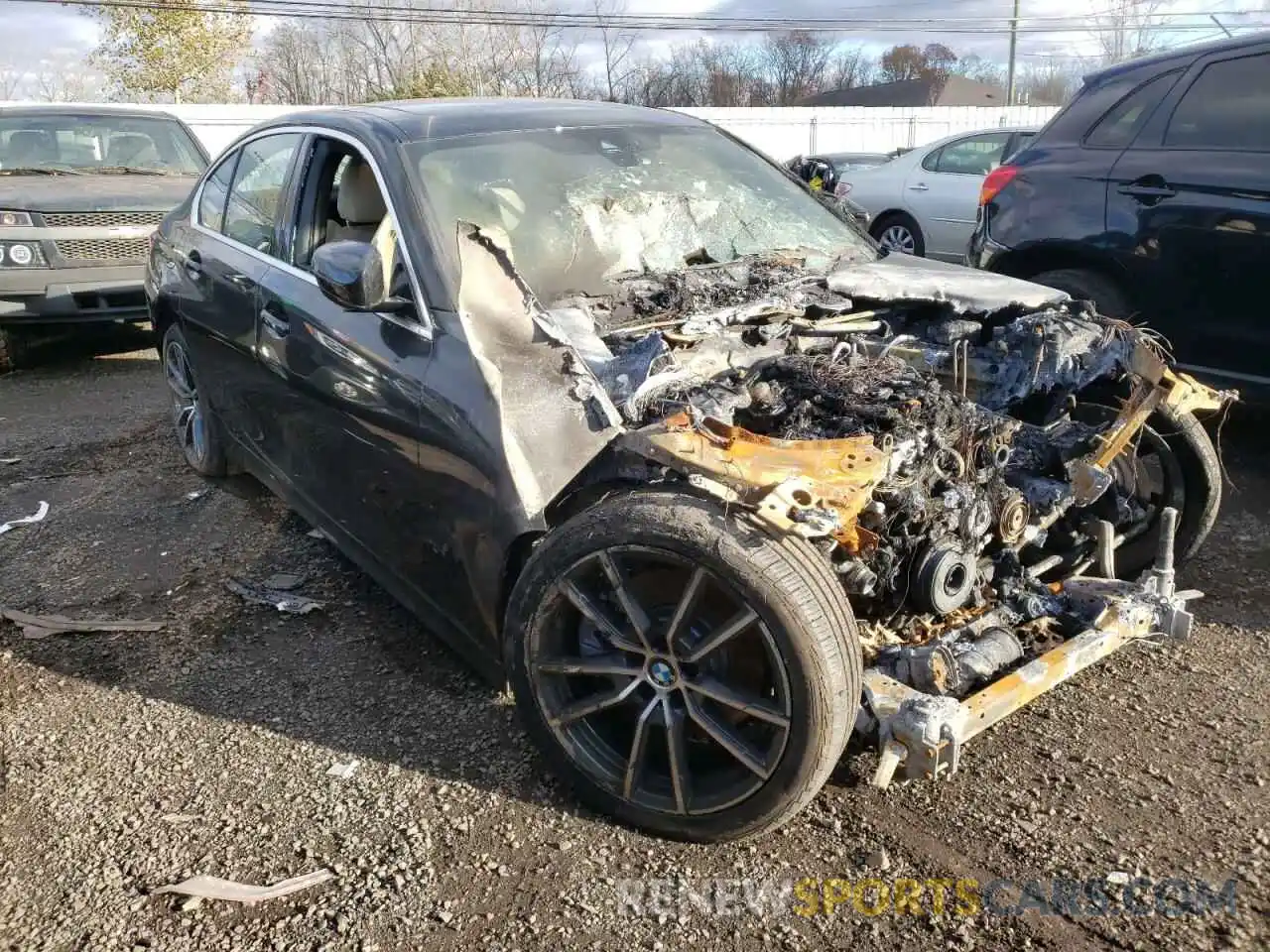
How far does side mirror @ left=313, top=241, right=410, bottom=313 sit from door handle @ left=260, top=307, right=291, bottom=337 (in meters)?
0.67

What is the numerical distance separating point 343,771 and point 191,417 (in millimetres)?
2969

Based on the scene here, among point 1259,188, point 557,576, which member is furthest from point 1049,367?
point 1259,188

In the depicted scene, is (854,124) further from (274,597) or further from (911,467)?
(911,467)

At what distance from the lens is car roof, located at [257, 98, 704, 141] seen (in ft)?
11.6

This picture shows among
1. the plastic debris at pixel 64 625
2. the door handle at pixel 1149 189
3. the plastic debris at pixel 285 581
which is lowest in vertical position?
the plastic debris at pixel 285 581

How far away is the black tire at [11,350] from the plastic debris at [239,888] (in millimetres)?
6898

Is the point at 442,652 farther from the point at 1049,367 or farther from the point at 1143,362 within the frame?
the point at 1143,362

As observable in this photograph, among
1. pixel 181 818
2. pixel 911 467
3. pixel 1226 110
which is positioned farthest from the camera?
pixel 1226 110

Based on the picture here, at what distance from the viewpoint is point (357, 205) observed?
11.9 ft

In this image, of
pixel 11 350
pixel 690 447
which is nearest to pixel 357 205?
pixel 690 447

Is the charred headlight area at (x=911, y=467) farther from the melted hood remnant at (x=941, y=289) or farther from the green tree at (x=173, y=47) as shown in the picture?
the green tree at (x=173, y=47)

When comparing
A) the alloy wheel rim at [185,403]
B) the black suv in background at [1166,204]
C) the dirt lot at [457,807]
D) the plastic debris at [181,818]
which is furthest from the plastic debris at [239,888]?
the black suv in background at [1166,204]

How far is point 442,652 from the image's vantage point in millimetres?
3578

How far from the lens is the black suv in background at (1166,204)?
4.50m
